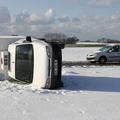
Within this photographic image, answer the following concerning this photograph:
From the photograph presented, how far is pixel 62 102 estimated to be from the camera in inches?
447

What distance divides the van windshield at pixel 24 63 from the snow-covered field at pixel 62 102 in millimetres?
420

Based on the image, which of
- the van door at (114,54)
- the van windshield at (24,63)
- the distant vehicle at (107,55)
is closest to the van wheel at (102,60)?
the distant vehicle at (107,55)

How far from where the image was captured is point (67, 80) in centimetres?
1698

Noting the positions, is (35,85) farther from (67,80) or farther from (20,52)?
(67,80)

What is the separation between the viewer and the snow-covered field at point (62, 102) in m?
9.53

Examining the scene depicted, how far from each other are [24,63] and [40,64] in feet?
3.03

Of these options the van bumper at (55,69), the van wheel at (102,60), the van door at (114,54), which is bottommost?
the van wheel at (102,60)

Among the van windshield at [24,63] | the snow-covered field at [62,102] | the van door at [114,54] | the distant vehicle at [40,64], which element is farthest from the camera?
the van door at [114,54]

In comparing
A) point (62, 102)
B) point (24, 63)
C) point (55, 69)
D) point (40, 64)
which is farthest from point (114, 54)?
point (62, 102)

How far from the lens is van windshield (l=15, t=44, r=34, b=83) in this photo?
1462 centimetres

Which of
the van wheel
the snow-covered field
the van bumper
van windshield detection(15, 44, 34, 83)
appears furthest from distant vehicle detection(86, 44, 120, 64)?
the van bumper

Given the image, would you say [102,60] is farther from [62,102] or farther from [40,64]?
[62,102]

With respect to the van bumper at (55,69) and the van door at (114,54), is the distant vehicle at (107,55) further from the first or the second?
the van bumper at (55,69)

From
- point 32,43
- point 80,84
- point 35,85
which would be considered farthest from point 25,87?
point 80,84
